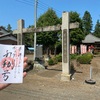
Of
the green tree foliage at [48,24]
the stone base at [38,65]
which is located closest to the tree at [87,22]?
the green tree foliage at [48,24]

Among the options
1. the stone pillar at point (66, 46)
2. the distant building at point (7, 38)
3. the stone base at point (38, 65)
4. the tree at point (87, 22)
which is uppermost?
the tree at point (87, 22)

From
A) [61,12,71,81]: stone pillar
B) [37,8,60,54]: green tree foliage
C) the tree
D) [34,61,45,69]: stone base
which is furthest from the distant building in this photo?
the tree

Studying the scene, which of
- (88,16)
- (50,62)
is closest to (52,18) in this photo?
(50,62)

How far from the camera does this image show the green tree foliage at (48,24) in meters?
26.2

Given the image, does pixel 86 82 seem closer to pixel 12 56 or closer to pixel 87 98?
pixel 87 98

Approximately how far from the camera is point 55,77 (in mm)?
12477

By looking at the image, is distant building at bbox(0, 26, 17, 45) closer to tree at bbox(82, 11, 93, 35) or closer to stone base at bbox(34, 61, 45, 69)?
stone base at bbox(34, 61, 45, 69)

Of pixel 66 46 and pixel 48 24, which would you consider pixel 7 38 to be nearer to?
pixel 48 24

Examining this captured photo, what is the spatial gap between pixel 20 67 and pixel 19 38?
12531 millimetres

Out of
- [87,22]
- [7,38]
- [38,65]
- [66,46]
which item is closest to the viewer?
[66,46]

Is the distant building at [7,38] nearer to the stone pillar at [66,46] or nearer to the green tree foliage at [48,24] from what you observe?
the green tree foliage at [48,24]

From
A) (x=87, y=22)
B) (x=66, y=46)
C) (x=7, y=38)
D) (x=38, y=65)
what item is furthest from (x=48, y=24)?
(x=87, y=22)

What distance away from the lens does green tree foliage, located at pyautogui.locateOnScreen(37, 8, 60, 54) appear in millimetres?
26219

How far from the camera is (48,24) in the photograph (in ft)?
86.5
